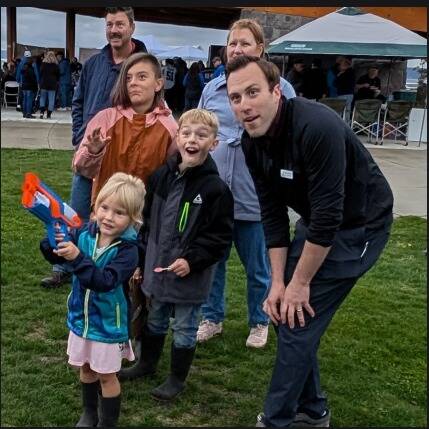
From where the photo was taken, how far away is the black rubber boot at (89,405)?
114 inches

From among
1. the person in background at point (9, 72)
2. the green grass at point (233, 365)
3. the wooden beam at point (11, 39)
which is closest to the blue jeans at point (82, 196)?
the green grass at point (233, 365)

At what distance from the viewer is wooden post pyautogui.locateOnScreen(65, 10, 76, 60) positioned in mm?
21341

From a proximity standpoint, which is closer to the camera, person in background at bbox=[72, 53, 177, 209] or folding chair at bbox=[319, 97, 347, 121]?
person in background at bbox=[72, 53, 177, 209]

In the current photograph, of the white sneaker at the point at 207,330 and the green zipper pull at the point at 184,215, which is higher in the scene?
the green zipper pull at the point at 184,215

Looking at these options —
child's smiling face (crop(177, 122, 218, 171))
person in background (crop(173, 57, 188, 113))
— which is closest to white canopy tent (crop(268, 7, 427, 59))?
person in background (crop(173, 57, 188, 113))

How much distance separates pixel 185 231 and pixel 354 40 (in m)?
11.2

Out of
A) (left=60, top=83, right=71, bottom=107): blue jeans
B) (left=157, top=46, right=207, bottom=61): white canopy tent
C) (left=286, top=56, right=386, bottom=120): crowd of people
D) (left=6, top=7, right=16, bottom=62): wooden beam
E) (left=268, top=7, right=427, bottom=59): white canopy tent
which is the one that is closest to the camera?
(left=268, top=7, right=427, bottom=59): white canopy tent

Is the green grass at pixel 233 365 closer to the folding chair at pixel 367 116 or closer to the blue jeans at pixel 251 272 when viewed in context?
the blue jeans at pixel 251 272

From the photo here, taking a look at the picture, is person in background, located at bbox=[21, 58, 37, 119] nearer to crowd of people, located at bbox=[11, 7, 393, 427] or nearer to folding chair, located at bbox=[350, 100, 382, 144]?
folding chair, located at bbox=[350, 100, 382, 144]

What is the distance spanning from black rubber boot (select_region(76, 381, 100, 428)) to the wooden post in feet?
64.5

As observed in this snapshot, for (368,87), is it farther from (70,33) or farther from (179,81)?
(70,33)

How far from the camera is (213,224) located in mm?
3166

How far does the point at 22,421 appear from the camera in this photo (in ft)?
9.79

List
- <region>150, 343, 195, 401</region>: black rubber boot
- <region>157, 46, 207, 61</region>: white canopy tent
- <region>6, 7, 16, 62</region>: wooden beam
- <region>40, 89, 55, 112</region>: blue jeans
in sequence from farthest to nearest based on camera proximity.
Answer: <region>157, 46, 207, 61</region>: white canopy tent, <region>6, 7, 16, 62</region>: wooden beam, <region>40, 89, 55, 112</region>: blue jeans, <region>150, 343, 195, 401</region>: black rubber boot
